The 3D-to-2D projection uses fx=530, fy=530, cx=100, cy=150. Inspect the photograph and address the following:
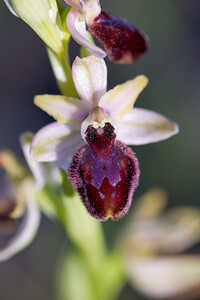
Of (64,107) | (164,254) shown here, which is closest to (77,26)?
(64,107)

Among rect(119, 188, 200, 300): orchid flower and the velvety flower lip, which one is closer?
the velvety flower lip

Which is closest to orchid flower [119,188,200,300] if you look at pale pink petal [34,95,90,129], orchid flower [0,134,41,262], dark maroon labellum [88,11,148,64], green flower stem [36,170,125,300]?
green flower stem [36,170,125,300]

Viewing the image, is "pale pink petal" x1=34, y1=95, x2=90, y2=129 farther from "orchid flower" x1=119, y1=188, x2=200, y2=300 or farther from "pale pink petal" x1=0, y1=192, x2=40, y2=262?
"orchid flower" x1=119, y1=188, x2=200, y2=300

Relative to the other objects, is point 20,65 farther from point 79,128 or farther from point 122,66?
point 79,128

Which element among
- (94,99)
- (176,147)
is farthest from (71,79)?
(176,147)

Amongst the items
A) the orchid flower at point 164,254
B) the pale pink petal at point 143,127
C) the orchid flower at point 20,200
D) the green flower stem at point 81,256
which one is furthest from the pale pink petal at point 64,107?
the orchid flower at point 164,254

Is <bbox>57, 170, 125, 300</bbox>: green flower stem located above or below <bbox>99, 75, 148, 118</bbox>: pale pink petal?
below

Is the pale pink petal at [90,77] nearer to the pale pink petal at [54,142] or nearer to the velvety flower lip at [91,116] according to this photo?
the velvety flower lip at [91,116]
